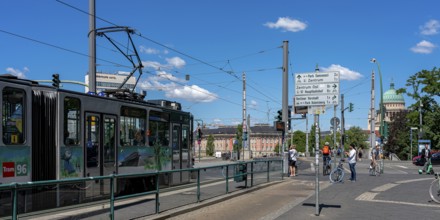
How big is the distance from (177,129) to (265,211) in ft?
22.5

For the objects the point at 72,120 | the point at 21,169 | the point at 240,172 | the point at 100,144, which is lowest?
the point at 240,172

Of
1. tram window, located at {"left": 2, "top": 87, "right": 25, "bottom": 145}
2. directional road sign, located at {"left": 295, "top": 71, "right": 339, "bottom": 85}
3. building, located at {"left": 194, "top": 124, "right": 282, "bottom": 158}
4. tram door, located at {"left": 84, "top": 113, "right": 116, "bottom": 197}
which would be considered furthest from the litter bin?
building, located at {"left": 194, "top": 124, "right": 282, "bottom": 158}

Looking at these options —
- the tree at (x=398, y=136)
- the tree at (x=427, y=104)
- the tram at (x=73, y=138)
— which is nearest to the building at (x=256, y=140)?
the tree at (x=398, y=136)

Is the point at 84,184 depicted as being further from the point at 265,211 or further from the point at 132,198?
the point at 265,211

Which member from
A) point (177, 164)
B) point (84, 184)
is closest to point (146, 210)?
point (84, 184)

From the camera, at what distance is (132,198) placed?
9.06 meters

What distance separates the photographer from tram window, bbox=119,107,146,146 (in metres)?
13.3

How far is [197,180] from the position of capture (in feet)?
39.3

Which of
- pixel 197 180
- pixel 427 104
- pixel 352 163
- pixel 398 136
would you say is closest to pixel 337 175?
pixel 352 163

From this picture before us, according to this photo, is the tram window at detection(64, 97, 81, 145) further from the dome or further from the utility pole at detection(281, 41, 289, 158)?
the dome

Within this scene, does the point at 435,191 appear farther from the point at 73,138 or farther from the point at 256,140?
the point at 256,140

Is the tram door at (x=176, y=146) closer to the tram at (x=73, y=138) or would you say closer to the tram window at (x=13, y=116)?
the tram at (x=73, y=138)

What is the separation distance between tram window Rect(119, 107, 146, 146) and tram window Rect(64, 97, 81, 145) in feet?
7.08

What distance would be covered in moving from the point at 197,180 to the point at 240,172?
3.45 meters
